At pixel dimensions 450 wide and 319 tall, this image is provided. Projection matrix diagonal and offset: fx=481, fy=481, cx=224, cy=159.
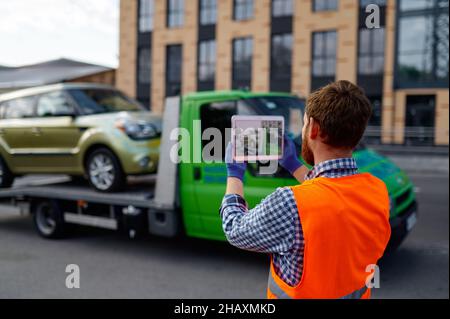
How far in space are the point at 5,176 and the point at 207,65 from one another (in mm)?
23209

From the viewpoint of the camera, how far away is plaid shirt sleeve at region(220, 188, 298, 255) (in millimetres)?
1278

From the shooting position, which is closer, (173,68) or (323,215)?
(323,215)

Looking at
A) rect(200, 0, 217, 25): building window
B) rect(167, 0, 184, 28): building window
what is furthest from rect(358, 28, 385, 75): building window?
rect(167, 0, 184, 28): building window

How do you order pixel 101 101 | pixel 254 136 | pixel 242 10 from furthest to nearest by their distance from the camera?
pixel 242 10, pixel 101 101, pixel 254 136

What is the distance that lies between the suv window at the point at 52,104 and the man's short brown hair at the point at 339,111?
5.67 metres

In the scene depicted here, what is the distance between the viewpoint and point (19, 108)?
640 centimetres

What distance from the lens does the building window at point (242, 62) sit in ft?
91.8

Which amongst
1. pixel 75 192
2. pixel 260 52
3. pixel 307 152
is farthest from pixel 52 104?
pixel 260 52

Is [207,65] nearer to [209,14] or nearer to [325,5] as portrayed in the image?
[209,14]

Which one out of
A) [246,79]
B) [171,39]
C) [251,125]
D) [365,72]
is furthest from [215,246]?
[171,39]

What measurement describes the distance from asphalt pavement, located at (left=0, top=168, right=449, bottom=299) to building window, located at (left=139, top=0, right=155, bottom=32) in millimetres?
17184

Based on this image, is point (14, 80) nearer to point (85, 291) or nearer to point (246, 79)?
point (85, 291)

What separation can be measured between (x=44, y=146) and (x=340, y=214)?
5.85 m

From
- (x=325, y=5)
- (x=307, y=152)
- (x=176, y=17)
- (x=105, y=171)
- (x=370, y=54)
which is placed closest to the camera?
(x=307, y=152)
